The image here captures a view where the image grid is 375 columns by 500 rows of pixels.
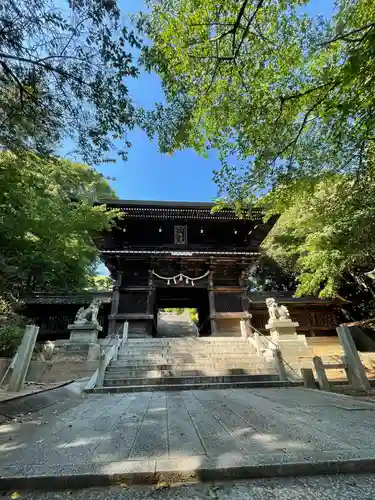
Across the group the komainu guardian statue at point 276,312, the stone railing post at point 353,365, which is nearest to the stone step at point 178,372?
the stone railing post at point 353,365

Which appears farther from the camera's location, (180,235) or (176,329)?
(176,329)

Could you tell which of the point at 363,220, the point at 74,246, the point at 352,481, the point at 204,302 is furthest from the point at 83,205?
the point at 352,481

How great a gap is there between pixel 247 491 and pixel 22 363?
5965 millimetres

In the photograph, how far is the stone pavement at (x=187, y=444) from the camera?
138 centimetres

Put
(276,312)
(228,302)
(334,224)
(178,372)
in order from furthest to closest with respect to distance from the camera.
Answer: (228,302) < (276,312) < (334,224) < (178,372)

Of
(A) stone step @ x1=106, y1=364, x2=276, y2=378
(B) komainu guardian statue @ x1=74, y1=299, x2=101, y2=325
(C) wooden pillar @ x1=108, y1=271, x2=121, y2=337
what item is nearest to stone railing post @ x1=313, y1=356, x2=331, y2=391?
(A) stone step @ x1=106, y1=364, x2=276, y2=378

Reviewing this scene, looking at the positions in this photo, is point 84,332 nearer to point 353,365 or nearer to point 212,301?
point 212,301

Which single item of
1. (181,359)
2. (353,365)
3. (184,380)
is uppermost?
(181,359)

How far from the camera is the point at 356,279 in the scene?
40.1 ft

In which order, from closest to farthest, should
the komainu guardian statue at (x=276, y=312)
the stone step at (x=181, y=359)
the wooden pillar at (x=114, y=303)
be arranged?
the stone step at (x=181, y=359) → the komainu guardian statue at (x=276, y=312) → the wooden pillar at (x=114, y=303)

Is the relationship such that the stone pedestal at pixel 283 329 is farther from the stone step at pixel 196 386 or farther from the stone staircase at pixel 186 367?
the stone step at pixel 196 386

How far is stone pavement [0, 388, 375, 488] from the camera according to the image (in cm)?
138

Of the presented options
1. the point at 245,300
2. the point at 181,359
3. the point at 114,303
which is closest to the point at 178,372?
the point at 181,359

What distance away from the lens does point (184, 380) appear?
608 cm
